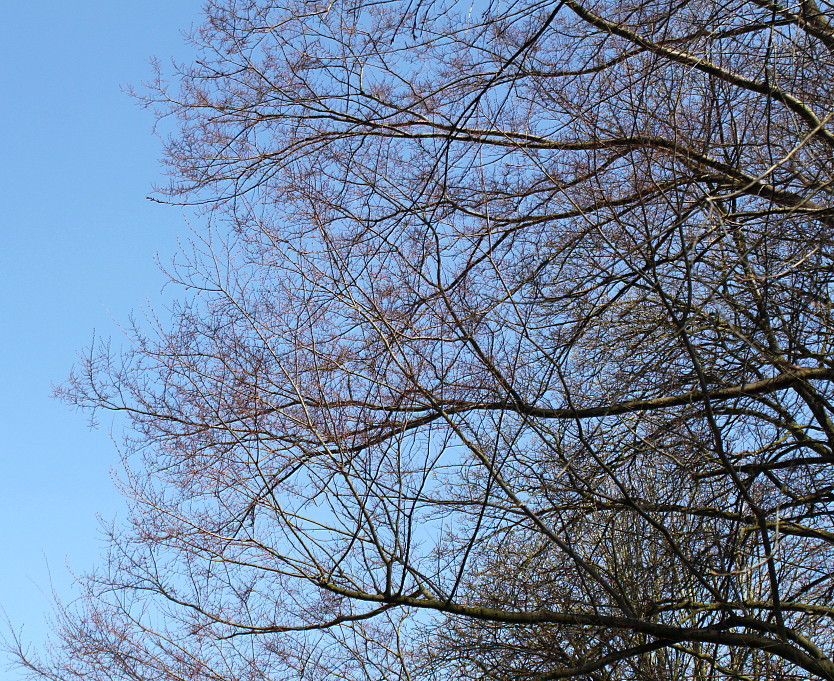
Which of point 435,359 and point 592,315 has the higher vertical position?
point 592,315

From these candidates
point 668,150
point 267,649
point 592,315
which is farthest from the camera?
point 592,315

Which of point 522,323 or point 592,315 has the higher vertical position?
point 592,315

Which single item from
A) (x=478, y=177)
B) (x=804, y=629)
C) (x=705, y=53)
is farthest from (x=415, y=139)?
(x=804, y=629)

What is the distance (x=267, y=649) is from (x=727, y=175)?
172 inches

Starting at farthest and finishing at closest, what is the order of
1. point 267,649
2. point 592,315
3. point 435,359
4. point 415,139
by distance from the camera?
point 415,139
point 592,315
point 267,649
point 435,359

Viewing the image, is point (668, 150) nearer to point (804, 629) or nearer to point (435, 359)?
point (435, 359)

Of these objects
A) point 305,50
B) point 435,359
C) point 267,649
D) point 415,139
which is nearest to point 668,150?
point 435,359

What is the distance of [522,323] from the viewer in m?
4.71

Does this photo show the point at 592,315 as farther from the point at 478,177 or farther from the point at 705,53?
the point at 705,53

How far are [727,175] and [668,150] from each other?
0.85 metres

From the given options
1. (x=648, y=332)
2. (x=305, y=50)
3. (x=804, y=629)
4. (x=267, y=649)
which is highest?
(x=305, y=50)

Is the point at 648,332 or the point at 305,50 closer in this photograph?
the point at 648,332

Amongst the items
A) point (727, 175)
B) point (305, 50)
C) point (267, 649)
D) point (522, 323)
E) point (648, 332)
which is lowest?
point (267, 649)

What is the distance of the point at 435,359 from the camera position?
5344 millimetres
